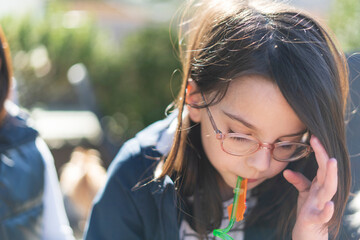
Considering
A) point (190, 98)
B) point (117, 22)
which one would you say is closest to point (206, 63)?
point (190, 98)

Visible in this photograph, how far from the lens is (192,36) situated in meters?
1.66

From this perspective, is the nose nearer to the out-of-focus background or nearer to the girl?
the girl

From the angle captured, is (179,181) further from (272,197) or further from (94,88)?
(94,88)

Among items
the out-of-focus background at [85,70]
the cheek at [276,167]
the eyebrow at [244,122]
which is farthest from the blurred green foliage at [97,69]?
the eyebrow at [244,122]

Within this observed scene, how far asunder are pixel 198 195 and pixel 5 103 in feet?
3.08

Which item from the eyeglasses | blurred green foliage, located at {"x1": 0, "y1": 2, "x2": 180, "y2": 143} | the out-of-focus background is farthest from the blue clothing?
blurred green foliage, located at {"x1": 0, "y1": 2, "x2": 180, "y2": 143}

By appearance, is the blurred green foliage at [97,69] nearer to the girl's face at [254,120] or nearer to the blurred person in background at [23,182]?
the blurred person in background at [23,182]

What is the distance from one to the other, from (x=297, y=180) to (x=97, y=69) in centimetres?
433

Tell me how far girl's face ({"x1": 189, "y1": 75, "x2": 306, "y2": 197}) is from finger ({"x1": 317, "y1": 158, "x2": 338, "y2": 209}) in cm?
14

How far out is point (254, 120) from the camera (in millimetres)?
1342

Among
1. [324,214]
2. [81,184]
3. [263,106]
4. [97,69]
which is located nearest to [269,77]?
[263,106]

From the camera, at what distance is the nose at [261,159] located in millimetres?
1375

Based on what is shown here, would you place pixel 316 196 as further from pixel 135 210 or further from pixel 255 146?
pixel 135 210

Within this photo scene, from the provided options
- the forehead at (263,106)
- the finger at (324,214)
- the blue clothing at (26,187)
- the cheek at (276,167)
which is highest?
the forehead at (263,106)
